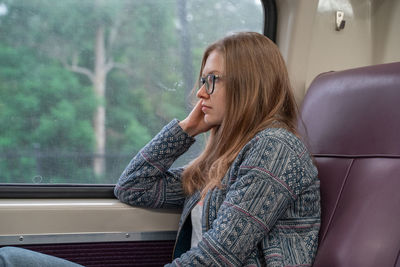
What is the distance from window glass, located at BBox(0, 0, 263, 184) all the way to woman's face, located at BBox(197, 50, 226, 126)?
1.40 feet

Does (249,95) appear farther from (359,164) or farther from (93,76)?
(93,76)

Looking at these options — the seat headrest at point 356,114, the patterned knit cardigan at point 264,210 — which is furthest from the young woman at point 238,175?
the seat headrest at point 356,114

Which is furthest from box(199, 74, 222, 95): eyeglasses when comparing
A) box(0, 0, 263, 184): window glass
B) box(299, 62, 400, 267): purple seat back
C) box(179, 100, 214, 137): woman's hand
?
box(0, 0, 263, 184): window glass

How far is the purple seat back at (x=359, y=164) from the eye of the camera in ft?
3.77

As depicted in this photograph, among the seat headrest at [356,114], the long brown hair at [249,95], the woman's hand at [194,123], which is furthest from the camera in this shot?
the woman's hand at [194,123]

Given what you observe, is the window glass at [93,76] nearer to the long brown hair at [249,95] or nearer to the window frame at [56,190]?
the window frame at [56,190]

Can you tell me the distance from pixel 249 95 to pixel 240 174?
0.25 meters

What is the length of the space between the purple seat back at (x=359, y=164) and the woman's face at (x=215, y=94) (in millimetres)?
294

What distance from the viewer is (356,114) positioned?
4.50 feet

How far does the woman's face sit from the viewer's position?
1427mm

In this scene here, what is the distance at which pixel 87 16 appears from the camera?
1.75 m

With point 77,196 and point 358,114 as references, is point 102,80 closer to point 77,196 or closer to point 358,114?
point 77,196

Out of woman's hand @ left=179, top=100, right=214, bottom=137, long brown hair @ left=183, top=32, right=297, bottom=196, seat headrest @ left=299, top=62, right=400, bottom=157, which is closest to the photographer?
seat headrest @ left=299, top=62, right=400, bottom=157

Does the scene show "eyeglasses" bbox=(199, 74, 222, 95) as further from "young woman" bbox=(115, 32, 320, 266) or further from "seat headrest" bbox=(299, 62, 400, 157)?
"seat headrest" bbox=(299, 62, 400, 157)
